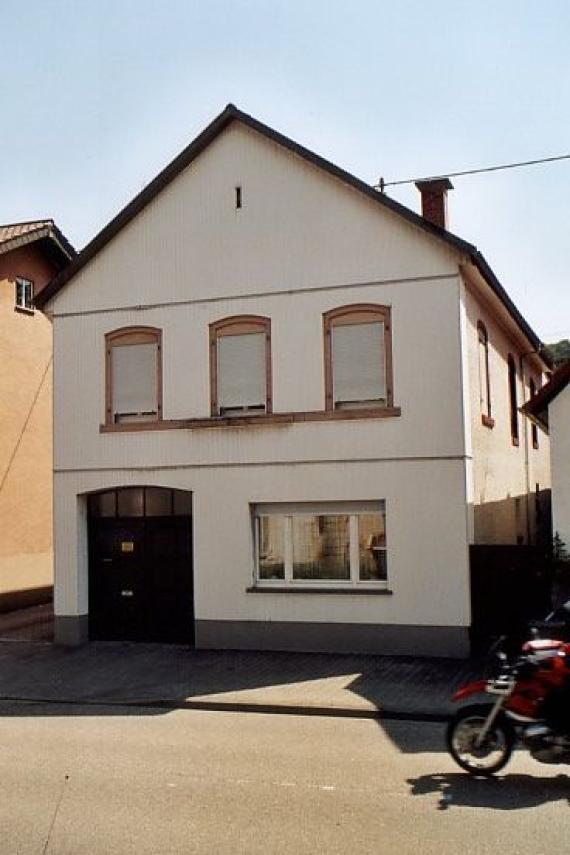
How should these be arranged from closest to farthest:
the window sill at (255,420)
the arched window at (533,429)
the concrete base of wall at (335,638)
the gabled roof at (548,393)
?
the concrete base of wall at (335,638) → the window sill at (255,420) → the gabled roof at (548,393) → the arched window at (533,429)

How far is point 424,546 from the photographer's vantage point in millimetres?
14570

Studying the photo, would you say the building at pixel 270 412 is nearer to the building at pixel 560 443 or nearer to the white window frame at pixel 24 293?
the building at pixel 560 443

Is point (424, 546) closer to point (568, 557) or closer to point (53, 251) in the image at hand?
point (568, 557)

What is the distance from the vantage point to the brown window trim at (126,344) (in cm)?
1647

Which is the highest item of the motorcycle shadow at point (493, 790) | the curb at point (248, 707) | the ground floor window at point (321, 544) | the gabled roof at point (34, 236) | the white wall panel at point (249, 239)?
A: the gabled roof at point (34, 236)

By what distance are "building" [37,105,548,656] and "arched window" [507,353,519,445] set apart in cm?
301

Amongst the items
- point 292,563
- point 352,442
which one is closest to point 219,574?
point 292,563

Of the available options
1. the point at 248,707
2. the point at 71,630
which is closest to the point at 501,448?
the point at 248,707

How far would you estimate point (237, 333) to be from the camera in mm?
16047

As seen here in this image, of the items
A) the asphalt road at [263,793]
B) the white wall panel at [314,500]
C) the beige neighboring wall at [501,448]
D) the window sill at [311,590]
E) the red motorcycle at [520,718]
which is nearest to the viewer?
the asphalt road at [263,793]

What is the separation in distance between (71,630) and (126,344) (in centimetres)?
541

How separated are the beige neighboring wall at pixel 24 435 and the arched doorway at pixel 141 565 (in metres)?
5.04

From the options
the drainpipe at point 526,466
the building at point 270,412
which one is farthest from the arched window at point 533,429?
the building at point 270,412

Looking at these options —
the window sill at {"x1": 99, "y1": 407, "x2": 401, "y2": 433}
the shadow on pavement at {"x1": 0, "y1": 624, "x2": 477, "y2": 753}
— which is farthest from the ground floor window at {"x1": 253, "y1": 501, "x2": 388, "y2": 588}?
the window sill at {"x1": 99, "y1": 407, "x2": 401, "y2": 433}
